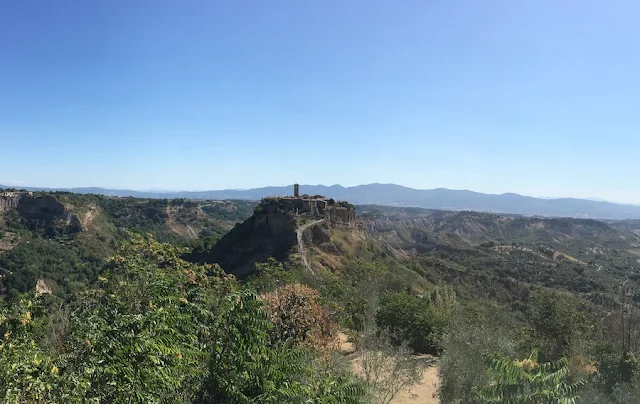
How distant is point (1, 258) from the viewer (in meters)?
80.0

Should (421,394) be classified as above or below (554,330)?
below

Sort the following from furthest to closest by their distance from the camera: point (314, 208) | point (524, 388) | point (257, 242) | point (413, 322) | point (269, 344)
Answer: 1. point (314, 208)
2. point (257, 242)
3. point (413, 322)
4. point (269, 344)
5. point (524, 388)

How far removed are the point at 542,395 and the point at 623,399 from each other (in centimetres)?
705

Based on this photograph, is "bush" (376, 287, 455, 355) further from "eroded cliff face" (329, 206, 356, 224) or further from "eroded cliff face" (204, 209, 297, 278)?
"eroded cliff face" (329, 206, 356, 224)

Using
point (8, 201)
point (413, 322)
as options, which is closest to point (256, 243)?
point (413, 322)

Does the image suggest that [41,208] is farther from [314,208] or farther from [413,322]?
[413,322]

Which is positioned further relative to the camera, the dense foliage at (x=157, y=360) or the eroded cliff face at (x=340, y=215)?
the eroded cliff face at (x=340, y=215)

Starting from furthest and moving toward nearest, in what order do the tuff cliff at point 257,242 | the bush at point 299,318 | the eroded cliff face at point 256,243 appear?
the tuff cliff at point 257,242
the eroded cliff face at point 256,243
the bush at point 299,318

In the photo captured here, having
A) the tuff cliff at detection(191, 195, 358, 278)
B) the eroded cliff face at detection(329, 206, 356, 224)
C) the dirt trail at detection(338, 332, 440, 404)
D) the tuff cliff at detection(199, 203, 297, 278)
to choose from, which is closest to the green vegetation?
the dirt trail at detection(338, 332, 440, 404)

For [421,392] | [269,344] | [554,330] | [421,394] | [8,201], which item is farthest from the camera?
[8,201]

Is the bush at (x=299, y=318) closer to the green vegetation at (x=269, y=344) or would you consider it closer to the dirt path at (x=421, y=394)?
the green vegetation at (x=269, y=344)

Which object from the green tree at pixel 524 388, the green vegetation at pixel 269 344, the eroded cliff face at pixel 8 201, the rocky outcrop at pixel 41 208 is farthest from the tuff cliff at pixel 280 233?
the eroded cliff face at pixel 8 201

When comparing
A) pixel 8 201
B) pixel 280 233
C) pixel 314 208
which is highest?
pixel 314 208

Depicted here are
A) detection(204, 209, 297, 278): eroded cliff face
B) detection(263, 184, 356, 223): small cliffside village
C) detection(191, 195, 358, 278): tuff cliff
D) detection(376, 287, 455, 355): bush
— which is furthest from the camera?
detection(263, 184, 356, 223): small cliffside village
